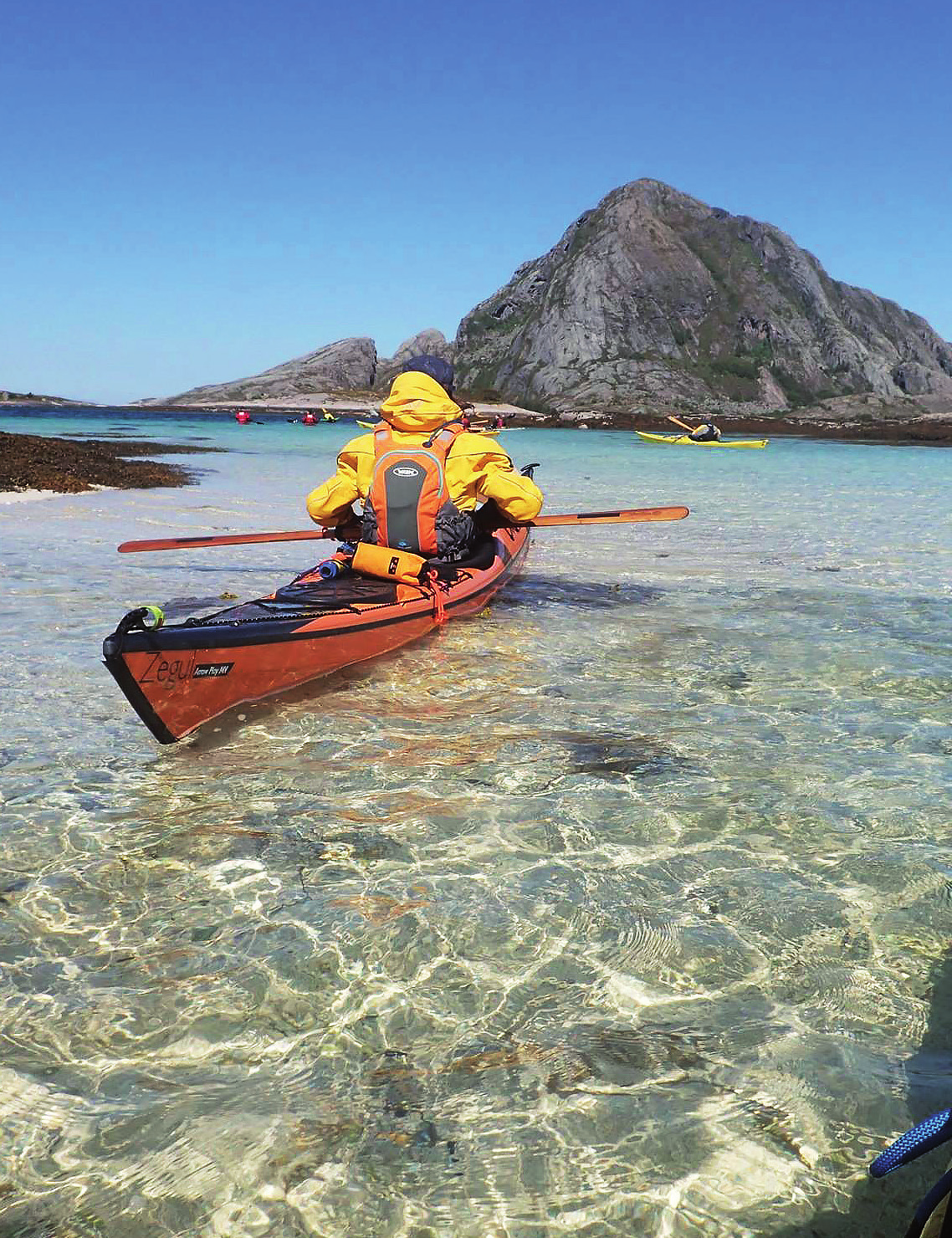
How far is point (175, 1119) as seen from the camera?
10.0 feet

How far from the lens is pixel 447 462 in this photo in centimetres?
902

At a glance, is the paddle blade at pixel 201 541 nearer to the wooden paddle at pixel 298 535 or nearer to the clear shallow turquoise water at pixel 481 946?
the wooden paddle at pixel 298 535

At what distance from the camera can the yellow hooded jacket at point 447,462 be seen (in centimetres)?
904

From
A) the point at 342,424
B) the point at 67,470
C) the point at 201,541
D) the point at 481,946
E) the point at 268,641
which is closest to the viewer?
the point at 481,946

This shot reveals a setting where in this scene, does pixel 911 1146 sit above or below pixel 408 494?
below

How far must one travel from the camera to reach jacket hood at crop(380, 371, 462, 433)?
29.6 ft

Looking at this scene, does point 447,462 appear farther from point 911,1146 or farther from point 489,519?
point 911,1146

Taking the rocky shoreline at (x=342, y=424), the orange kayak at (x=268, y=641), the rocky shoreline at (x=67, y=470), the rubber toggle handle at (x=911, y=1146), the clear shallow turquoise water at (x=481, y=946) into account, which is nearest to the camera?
the rubber toggle handle at (x=911, y=1146)

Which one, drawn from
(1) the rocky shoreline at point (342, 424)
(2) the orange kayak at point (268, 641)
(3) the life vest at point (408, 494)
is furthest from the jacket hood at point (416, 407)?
(1) the rocky shoreline at point (342, 424)

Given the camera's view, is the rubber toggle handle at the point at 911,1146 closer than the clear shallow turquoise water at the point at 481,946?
Yes

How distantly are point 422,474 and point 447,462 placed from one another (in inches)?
13.4

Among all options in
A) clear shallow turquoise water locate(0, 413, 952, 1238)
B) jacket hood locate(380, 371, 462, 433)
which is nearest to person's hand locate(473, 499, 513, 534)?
jacket hood locate(380, 371, 462, 433)

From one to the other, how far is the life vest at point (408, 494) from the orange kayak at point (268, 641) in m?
0.49

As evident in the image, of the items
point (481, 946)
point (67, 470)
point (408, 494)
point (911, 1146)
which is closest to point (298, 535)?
point (408, 494)
